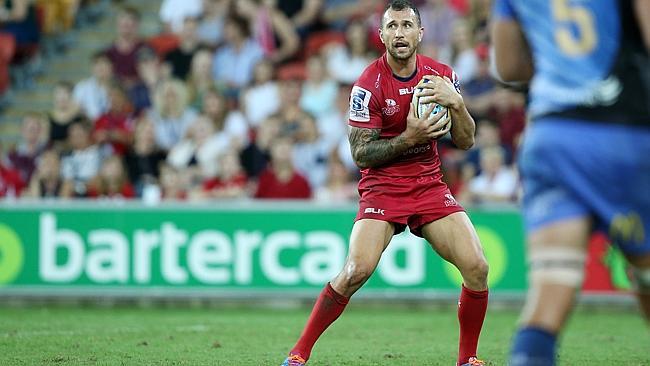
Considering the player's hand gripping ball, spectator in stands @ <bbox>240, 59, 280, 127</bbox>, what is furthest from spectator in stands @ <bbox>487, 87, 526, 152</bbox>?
the player's hand gripping ball

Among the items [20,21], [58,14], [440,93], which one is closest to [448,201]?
[440,93]

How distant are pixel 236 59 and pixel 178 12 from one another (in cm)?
203

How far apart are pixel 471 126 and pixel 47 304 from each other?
25.1 ft

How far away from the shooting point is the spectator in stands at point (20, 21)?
1839cm

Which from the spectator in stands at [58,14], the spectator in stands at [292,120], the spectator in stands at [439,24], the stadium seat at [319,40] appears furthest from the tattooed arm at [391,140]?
the spectator in stands at [58,14]

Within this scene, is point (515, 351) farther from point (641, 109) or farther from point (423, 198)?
point (423, 198)

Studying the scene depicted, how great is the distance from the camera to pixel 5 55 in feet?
59.3

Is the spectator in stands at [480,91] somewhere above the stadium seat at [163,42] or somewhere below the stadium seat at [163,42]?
below

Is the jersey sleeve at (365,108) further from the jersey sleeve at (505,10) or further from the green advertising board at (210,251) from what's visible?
the green advertising board at (210,251)

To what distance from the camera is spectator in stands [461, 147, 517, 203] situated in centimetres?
1353

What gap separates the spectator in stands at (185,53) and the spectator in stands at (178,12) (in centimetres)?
77

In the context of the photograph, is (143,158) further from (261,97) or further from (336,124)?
(336,124)

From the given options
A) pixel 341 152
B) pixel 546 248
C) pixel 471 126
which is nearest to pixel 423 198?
pixel 471 126

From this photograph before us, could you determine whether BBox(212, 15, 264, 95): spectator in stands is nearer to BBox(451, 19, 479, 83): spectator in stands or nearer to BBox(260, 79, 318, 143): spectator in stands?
BBox(260, 79, 318, 143): spectator in stands
